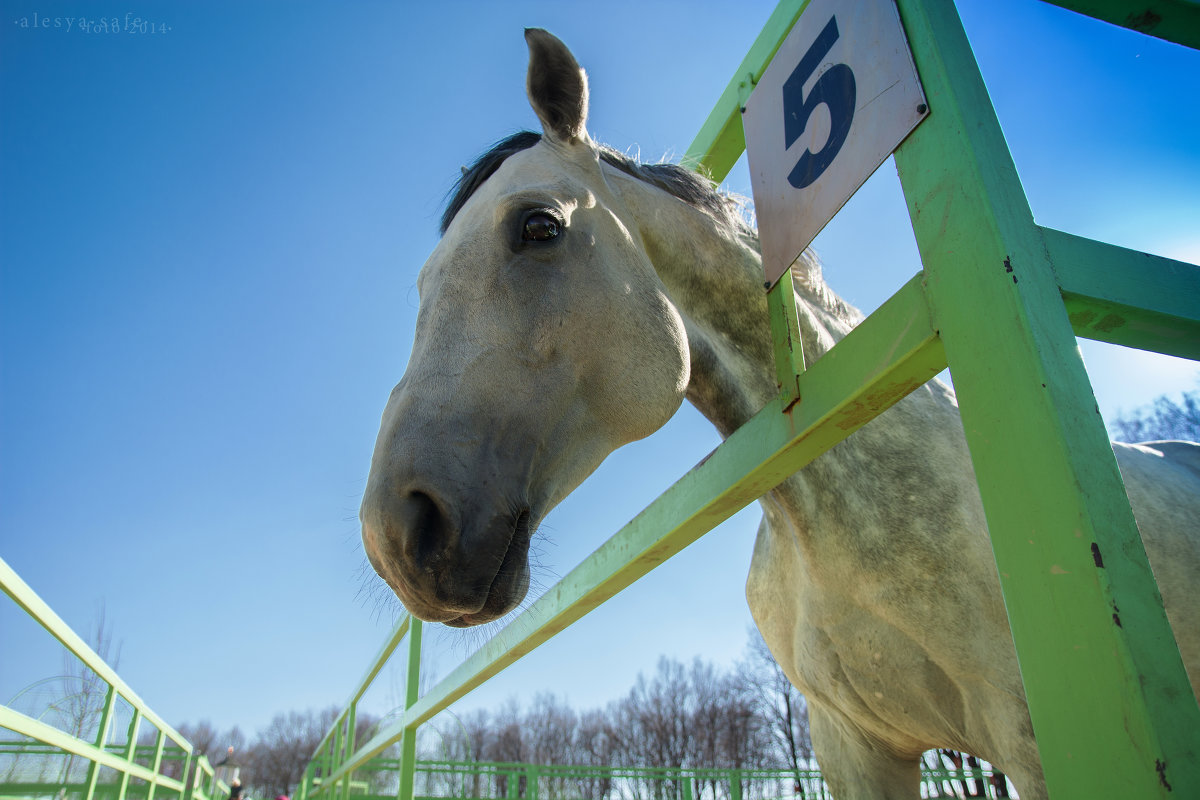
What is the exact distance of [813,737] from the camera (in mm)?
2010

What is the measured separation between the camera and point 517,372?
1.28 m

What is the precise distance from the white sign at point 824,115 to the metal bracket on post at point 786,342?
0.04 metres

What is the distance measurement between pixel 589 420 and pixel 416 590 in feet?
1.70

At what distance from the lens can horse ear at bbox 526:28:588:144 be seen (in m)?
1.55

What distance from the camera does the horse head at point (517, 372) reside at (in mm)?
1037

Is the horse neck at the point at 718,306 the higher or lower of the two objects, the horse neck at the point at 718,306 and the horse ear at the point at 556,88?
the lower

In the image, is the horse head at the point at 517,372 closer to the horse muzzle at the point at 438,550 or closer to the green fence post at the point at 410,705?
the horse muzzle at the point at 438,550

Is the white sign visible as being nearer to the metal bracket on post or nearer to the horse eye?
the metal bracket on post

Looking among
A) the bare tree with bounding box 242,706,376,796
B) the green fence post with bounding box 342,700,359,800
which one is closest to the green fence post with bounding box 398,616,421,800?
the green fence post with bounding box 342,700,359,800

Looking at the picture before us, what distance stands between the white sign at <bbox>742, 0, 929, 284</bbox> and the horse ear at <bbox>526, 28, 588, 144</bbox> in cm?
48

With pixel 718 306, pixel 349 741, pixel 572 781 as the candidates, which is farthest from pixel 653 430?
pixel 572 781

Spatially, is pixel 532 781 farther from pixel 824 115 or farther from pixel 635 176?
pixel 824 115

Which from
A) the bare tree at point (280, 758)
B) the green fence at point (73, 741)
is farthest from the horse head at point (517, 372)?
the bare tree at point (280, 758)

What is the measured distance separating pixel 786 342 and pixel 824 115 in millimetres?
395
